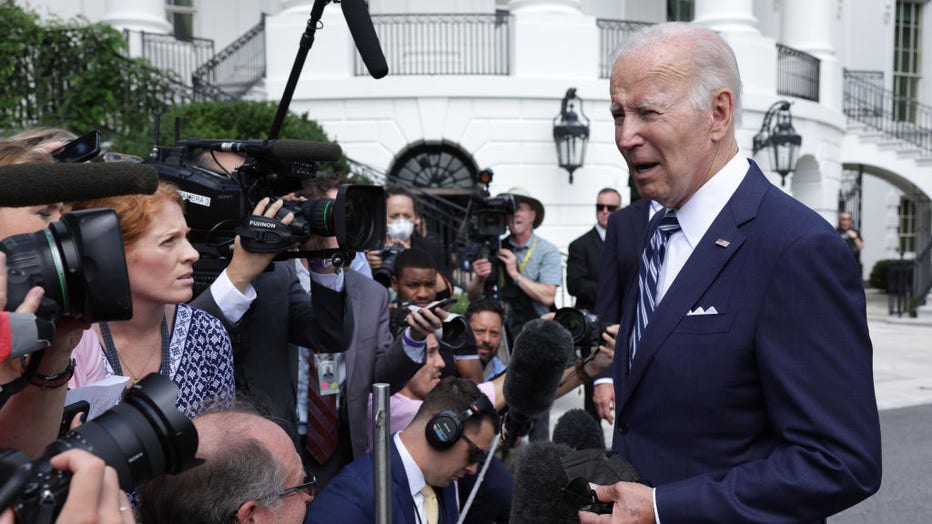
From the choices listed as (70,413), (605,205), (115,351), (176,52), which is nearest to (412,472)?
(115,351)

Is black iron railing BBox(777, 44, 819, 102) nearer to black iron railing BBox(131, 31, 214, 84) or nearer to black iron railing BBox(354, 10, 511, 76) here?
black iron railing BBox(354, 10, 511, 76)

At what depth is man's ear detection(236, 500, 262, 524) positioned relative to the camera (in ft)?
7.11

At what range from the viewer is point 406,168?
1670 cm

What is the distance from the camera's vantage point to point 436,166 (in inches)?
656

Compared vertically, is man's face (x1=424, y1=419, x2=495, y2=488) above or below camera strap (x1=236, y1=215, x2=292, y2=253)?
below

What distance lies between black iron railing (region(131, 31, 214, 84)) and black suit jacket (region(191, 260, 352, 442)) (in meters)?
12.7

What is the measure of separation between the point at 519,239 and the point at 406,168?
9691 mm

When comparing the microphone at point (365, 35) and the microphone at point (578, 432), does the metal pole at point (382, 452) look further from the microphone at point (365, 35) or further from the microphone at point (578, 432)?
the microphone at point (365, 35)

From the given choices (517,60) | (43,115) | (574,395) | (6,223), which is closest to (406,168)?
(517,60)

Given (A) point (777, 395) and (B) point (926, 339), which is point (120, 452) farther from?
(B) point (926, 339)

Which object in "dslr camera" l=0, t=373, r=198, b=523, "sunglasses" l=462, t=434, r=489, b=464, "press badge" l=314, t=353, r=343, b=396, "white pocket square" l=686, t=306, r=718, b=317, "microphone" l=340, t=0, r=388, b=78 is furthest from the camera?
"press badge" l=314, t=353, r=343, b=396

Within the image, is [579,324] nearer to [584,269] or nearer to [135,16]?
[584,269]

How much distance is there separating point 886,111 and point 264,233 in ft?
78.2

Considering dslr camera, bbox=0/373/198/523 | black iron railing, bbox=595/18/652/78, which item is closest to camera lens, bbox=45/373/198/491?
dslr camera, bbox=0/373/198/523
